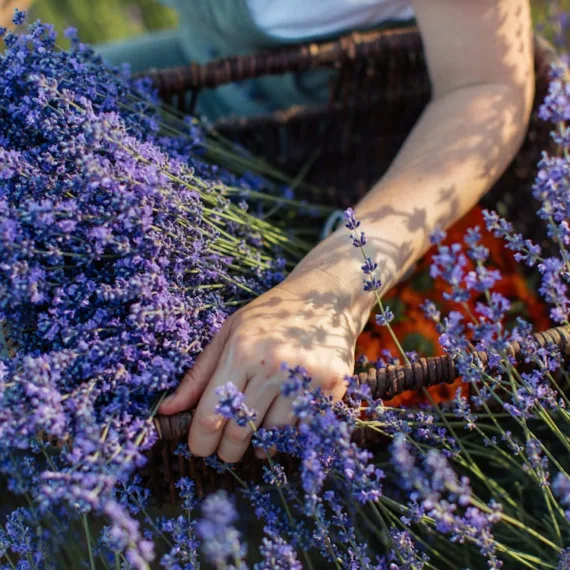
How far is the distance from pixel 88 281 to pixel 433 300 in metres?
0.62

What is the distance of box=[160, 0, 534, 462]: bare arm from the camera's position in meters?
0.75

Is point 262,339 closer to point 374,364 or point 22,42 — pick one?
point 374,364

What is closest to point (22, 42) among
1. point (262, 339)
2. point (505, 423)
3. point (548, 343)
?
point (262, 339)

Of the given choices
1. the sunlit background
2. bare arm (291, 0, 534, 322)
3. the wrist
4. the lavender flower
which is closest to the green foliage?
the sunlit background

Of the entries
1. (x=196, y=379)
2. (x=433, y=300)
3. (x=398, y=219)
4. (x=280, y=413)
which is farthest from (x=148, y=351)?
(x=433, y=300)

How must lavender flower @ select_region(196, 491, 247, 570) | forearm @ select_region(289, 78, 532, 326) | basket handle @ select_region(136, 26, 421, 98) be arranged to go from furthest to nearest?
A: basket handle @ select_region(136, 26, 421, 98), forearm @ select_region(289, 78, 532, 326), lavender flower @ select_region(196, 491, 247, 570)

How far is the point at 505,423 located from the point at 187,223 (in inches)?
22.9

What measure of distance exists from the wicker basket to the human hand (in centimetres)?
60

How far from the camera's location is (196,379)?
2.52 feet

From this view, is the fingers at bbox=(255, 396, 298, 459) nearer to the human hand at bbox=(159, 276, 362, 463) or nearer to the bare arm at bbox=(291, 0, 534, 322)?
the human hand at bbox=(159, 276, 362, 463)

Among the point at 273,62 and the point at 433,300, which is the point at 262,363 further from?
the point at 273,62

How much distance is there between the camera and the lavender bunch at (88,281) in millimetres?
643

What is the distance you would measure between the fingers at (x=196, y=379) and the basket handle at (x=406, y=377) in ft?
0.04

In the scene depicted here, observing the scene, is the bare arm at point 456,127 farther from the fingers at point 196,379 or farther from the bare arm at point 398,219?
the fingers at point 196,379
